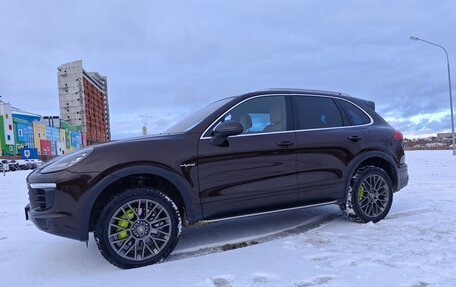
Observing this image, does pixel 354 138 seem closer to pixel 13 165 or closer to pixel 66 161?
pixel 66 161

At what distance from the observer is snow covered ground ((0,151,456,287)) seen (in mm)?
3115

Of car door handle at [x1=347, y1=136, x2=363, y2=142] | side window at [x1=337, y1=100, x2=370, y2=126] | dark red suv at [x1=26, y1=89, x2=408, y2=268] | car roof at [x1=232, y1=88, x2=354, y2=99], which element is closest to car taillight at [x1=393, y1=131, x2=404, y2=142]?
dark red suv at [x1=26, y1=89, x2=408, y2=268]

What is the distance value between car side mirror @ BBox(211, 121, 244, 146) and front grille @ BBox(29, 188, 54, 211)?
1.60m

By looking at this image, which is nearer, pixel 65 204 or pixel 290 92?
pixel 65 204

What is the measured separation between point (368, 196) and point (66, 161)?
3.60 metres

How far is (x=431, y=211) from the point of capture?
536 cm

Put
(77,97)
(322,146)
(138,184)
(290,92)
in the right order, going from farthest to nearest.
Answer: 1. (77,97)
2. (290,92)
3. (322,146)
4. (138,184)

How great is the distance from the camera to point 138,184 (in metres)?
3.79

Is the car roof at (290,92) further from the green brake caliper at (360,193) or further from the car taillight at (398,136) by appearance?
the green brake caliper at (360,193)

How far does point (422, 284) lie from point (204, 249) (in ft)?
6.87

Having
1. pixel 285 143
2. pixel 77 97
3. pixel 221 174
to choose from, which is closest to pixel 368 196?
pixel 285 143

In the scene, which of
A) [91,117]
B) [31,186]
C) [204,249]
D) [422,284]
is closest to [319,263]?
[422,284]

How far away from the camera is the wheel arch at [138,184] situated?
345cm

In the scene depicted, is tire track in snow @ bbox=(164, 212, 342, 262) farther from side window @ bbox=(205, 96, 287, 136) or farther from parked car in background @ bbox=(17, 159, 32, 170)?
parked car in background @ bbox=(17, 159, 32, 170)
